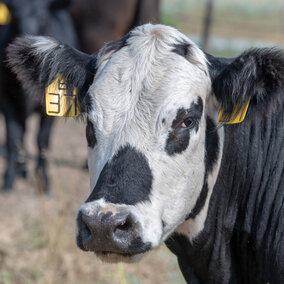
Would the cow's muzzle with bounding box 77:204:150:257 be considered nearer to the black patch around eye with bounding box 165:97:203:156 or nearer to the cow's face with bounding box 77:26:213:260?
the cow's face with bounding box 77:26:213:260

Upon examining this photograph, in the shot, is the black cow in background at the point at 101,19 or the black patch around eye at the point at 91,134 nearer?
the black patch around eye at the point at 91,134

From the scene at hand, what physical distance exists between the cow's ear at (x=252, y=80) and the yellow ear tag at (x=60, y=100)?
2.68ft

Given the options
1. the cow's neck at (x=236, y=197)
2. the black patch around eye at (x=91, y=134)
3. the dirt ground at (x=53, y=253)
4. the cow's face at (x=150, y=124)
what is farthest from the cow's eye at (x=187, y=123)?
the dirt ground at (x=53, y=253)

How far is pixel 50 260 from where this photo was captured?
4.77m

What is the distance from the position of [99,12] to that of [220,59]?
584 centimetres

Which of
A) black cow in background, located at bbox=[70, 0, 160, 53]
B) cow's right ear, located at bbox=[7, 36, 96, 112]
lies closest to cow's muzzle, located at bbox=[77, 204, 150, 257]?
cow's right ear, located at bbox=[7, 36, 96, 112]

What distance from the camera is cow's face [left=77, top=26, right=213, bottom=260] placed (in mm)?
2512

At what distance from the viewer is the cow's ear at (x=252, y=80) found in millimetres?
2742

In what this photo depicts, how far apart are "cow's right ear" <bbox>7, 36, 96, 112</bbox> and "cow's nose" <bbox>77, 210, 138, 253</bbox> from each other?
745 millimetres

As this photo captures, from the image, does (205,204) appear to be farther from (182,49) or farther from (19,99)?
(19,99)

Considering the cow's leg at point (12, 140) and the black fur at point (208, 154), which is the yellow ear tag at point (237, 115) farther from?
the cow's leg at point (12, 140)

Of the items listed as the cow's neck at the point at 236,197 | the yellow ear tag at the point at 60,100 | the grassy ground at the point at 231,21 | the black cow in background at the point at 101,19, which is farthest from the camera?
the grassy ground at the point at 231,21

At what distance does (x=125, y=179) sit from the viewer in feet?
8.45

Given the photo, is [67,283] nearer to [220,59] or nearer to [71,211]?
[71,211]
